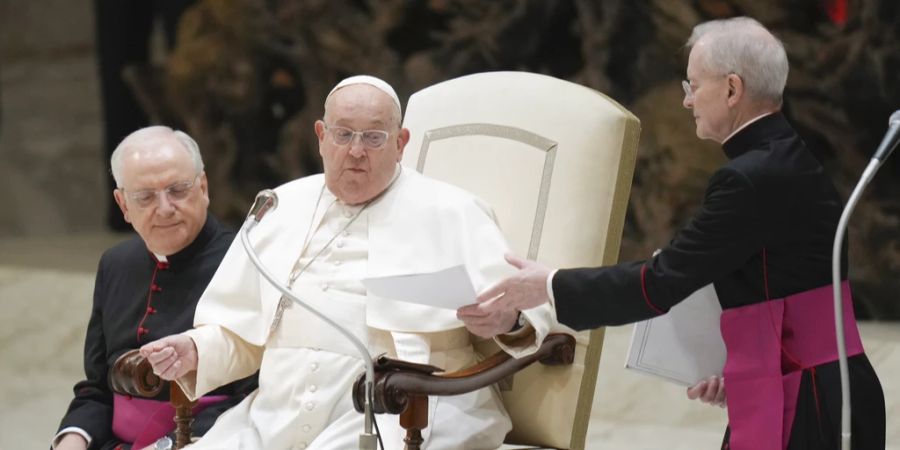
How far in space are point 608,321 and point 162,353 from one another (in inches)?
46.9


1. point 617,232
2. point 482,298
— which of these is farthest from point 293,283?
point 617,232

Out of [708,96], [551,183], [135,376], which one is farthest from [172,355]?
[708,96]

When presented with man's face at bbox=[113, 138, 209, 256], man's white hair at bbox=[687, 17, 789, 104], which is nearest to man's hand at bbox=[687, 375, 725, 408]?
man's white hair at bbox=[687, 17, 789, 104]

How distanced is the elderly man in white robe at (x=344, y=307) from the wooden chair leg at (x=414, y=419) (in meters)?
0.26

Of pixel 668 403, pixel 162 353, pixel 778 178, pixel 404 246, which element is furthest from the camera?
pixel 668 403

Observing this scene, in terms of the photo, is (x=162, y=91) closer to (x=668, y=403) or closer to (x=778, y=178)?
(x=668, y=403)

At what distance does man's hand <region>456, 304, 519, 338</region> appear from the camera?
3475mm

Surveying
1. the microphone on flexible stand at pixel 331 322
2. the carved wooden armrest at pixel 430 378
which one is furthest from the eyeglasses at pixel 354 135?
the carved wooden armrest at pixel 430 378

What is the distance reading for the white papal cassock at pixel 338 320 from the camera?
370cm

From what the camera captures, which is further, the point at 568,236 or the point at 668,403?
the point at 668,403

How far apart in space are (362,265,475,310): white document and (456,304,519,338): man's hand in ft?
0.18

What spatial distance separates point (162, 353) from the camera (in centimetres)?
362

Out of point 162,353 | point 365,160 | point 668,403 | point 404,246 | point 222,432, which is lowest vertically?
point 668,403

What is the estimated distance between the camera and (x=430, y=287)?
3.33 m
